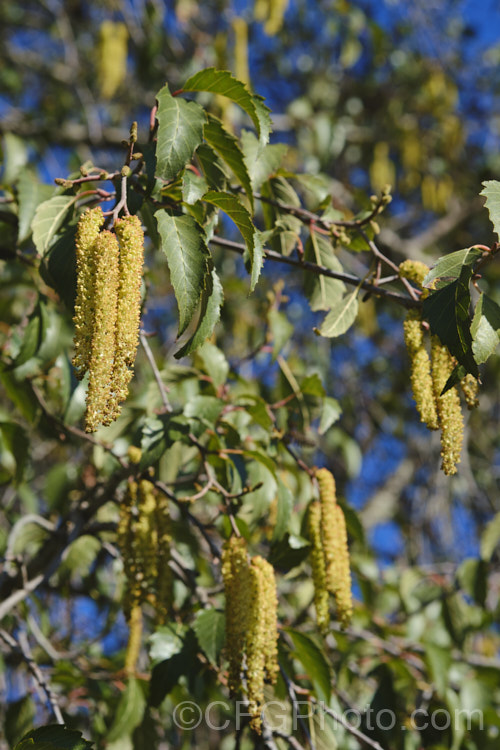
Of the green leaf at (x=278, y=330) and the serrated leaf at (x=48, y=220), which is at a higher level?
the green leaf at (x=278, y=330)

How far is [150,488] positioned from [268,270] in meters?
4.49

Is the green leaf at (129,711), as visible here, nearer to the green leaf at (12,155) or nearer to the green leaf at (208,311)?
the green leaf at (208,311)

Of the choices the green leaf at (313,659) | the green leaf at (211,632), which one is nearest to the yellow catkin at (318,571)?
the green leaf at (313,659)

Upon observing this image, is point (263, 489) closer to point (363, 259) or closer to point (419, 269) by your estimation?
point (419, 269)

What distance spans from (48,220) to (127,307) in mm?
480

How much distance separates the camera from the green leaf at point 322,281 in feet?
6.50

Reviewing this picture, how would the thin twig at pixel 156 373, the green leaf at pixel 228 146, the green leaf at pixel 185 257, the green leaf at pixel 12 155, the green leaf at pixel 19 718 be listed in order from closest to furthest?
the green leaf at pixel 185 257 < the green leaf at pixel 228 146 < the thin twig at pixel 156 373 < the green leaf at pixel 19 718 < the green leaf at pixel 12 155

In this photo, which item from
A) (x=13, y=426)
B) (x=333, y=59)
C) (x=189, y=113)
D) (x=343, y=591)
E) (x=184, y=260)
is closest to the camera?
(x=184, y=260)

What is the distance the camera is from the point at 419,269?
1.64 m

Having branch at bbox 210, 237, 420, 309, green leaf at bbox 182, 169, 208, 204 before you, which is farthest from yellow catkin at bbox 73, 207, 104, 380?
branch at bbox 210, 237, 420, 309

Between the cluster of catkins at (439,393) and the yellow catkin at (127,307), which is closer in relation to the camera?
the yellow catkin at (127,307)

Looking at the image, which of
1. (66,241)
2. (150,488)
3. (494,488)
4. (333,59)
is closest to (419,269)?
(66,241)

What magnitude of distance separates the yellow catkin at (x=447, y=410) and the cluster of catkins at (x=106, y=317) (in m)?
0.64

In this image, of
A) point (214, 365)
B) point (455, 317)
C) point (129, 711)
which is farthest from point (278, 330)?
point (129, 711)
